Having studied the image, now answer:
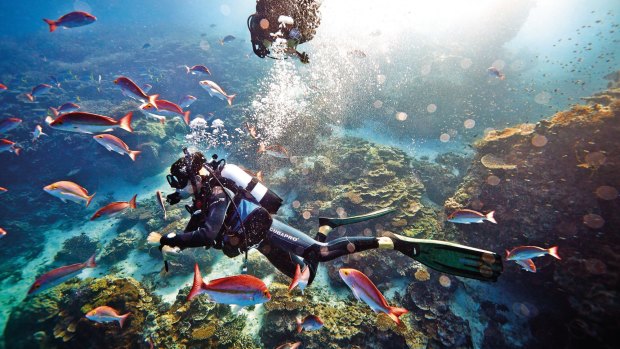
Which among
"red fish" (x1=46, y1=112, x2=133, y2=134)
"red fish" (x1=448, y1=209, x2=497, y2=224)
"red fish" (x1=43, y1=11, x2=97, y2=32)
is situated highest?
"red fish" (x1=43, y1=11, x2=97, y2=32)

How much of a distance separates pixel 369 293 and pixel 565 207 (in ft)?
18.3

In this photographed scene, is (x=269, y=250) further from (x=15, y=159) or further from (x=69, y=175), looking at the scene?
(x=15, y=159)

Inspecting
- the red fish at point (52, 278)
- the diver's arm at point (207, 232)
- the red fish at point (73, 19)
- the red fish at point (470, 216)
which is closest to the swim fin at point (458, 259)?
the red fish at point (470, 216)

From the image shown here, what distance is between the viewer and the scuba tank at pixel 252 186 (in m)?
3.69

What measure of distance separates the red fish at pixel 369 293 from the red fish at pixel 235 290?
3.63ft

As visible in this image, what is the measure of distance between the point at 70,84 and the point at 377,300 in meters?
31.0

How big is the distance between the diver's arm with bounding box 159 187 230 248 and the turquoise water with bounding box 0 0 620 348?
283 centimetres

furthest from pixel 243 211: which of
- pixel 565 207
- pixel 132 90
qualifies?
pixel 565 207

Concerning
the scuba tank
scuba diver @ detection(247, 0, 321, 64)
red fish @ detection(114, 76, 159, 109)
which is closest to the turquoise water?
scuba diver @ detection(247, 0, 321, 64)

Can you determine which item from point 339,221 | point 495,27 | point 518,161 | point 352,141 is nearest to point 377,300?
point 339,221

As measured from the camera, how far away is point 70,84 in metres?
22.4

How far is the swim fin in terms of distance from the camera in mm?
3250

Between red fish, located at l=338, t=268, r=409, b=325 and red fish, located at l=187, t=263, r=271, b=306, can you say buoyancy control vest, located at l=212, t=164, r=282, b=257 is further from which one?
red fish, located at l=338, t=268, r=409, b=325

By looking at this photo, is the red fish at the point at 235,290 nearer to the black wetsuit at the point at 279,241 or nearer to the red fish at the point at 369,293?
the black wetsuit at the point at 279,241
